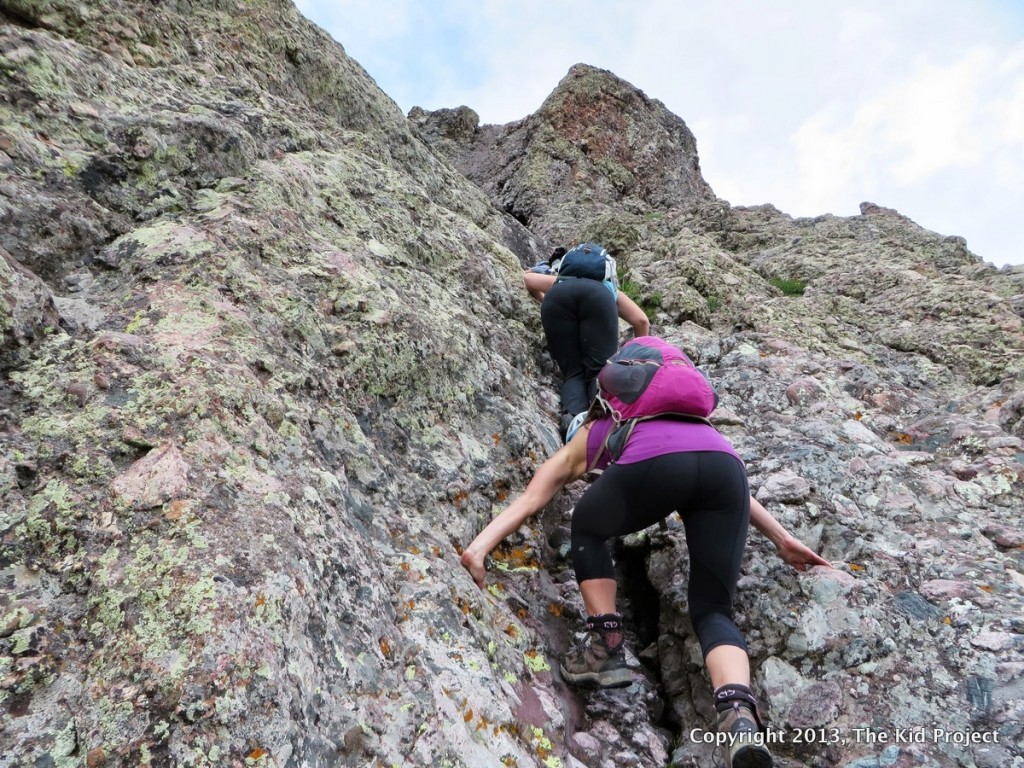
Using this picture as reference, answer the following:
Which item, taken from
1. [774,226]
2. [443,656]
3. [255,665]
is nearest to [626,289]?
[774,226]

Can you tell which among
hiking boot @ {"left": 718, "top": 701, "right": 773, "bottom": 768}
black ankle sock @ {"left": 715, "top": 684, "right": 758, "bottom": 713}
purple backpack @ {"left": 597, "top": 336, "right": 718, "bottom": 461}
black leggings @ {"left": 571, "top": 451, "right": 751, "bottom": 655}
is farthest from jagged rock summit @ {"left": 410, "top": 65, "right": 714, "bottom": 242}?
hiking boot @ {"left": 718, "top": 701, "right": 773, "bottom": 768}

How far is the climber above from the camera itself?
7551 mm

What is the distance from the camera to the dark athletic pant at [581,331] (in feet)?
24.8

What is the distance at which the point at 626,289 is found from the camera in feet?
40.5

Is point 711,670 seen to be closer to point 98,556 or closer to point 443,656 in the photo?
point 443,656

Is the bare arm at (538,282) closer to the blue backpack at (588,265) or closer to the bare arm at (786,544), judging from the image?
the blue backpack at (588,265)

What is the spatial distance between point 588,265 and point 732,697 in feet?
17.3

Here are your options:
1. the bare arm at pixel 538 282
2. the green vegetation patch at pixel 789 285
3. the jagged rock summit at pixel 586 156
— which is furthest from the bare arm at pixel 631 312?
the jagged rock summit at pixel 586 156

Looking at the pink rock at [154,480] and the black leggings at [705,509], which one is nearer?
the pink rock at [154,480]

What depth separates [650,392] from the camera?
15.0 ft

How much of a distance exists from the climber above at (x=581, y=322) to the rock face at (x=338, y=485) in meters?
0.49

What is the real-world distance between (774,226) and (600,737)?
52.6ft

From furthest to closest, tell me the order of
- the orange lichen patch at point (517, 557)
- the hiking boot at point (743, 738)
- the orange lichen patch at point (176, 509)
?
the orange lichen patch at point (517, 557) < the hiking boot at point (743, 738) < the orange lichen patch at point (176, 509)

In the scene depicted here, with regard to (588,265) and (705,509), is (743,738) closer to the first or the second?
(705,509)
